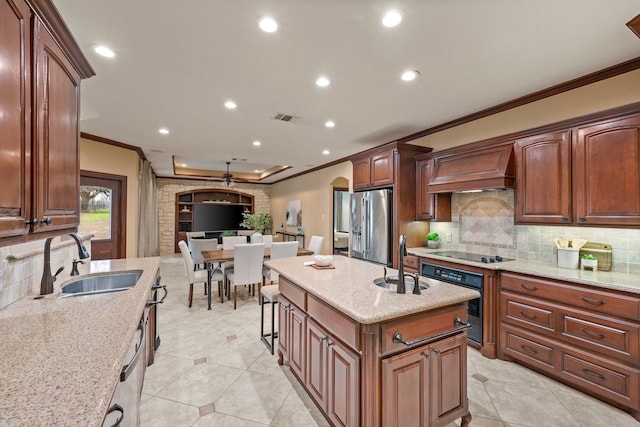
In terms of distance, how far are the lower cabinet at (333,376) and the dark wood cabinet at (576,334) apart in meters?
1.87

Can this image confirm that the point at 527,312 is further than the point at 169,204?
No

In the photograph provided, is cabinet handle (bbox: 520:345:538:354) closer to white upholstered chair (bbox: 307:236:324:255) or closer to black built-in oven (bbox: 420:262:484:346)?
black built-in oven (bbox: 420:262:484:346)

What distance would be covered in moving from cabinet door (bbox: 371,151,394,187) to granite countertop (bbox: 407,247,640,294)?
1.37 m

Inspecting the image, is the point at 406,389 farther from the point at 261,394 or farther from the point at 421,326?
the point at 261,394

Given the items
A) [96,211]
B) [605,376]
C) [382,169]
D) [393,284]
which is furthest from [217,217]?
[605,376]

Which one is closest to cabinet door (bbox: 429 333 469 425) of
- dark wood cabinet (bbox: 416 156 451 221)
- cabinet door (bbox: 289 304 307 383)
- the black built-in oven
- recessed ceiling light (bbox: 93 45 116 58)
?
cabinet door (bbox: 289 304 307 383)

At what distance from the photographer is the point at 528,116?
9.14ft

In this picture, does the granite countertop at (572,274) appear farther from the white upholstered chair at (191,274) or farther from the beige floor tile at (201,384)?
the white upholstered chair at (191,274)

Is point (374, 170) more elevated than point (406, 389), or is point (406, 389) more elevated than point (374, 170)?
point (374, 170)

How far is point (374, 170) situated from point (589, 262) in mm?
2472

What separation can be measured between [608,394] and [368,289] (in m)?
1.93

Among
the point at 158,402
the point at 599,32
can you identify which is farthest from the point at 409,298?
the point at 599,32

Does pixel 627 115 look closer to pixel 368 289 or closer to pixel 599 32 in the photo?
pixel 599 32

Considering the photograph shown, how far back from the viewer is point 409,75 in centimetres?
235
